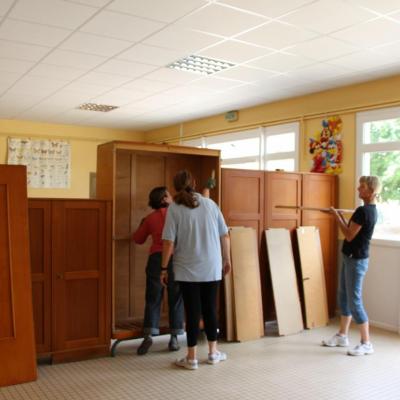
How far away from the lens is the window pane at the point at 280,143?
256 inches

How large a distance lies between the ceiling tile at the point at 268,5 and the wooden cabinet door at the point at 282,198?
189 cm

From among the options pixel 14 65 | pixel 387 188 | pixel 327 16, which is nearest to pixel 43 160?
pixel 14 65

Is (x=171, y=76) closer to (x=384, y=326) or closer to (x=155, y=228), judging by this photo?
(x=155, y=228)

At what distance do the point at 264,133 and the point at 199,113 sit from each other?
4.35ft

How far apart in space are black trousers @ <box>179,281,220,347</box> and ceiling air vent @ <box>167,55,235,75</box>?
228 cm

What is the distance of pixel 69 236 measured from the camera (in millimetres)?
3875

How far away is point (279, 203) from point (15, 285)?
111 inches

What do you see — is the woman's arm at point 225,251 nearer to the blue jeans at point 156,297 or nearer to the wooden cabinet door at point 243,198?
the blue jeans at point 156,297

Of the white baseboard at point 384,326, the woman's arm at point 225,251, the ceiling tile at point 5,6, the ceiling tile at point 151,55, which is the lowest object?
the white baseboard at point 384,326

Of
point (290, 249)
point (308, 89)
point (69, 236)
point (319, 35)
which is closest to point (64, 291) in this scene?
point (69, 236)

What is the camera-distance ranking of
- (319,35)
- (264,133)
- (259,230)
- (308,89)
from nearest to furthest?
(319,35) < (259,230) < (308,89) < (264,133)

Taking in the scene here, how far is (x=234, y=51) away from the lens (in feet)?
14.9

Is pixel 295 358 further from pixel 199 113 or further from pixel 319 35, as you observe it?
pixel 199 113

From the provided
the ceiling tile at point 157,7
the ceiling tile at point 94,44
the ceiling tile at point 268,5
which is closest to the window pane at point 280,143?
the ceiling tile at point 94,44
